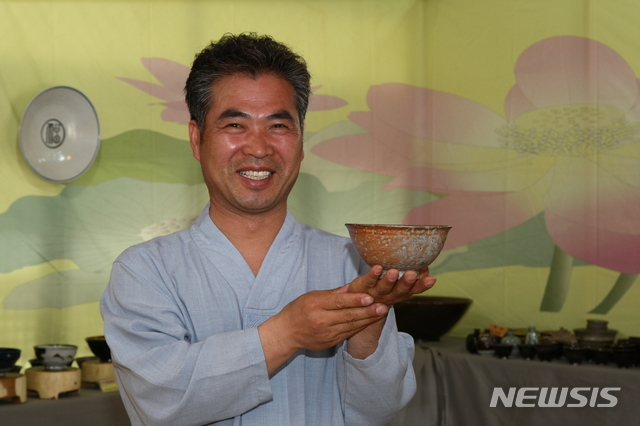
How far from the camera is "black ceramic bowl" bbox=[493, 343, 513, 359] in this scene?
2775 millimetres


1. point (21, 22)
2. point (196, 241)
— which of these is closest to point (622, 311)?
point (196, 241)

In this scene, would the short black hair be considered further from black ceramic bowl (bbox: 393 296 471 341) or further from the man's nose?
black ceramic bowl (bbox: 393 296 471 341)

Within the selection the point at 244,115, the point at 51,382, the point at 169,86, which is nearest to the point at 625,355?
the point at 244,115

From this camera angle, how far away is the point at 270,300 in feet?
4.59

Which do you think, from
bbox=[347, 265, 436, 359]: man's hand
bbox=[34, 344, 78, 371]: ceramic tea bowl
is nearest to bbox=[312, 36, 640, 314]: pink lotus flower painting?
bbox=[34, 344, 78, 371]: ceramic tea bowl

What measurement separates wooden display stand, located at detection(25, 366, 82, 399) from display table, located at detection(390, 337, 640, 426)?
53.1 inches

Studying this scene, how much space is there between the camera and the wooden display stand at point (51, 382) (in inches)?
92.5

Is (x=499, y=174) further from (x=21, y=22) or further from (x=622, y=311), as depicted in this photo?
(x=21, y=22)

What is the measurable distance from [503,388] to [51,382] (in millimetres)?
1697

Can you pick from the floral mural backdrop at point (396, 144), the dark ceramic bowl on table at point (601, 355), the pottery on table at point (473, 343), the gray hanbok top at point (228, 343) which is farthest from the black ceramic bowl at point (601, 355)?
the gray hanbok top at point (228, 343)

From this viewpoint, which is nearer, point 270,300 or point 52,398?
point 270,300

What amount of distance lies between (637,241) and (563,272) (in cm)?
37

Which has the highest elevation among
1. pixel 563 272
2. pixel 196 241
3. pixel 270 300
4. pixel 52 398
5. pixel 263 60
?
pixel 263 60

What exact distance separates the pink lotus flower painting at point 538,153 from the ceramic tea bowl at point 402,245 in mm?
2324
